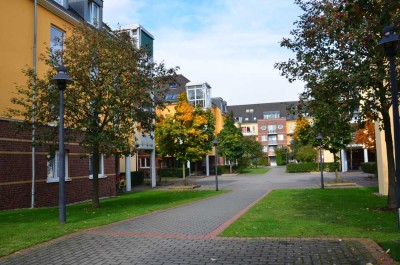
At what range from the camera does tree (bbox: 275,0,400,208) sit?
10.1 meters

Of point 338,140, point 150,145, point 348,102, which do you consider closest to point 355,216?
point 348,102

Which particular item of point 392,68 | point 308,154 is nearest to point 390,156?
point 392,68

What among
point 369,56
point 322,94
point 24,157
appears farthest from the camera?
point 24,157

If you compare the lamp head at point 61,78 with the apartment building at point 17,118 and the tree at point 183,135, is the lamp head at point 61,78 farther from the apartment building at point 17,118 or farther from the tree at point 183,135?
the tree at point 183,135

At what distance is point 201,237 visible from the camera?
834 cm

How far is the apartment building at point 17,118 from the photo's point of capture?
48.5 feet

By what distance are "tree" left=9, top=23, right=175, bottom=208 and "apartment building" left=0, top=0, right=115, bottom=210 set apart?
3.28 ft

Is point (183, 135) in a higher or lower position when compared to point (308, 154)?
higher

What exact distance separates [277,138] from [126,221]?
92.5 meters

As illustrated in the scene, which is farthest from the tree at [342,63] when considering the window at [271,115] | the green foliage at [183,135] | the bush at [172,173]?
the window at [271,115]

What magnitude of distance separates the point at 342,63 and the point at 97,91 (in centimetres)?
796

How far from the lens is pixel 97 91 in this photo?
13148 mm

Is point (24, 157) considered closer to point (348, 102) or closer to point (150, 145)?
point (348, 102)

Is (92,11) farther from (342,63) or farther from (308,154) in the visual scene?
(308,154)
